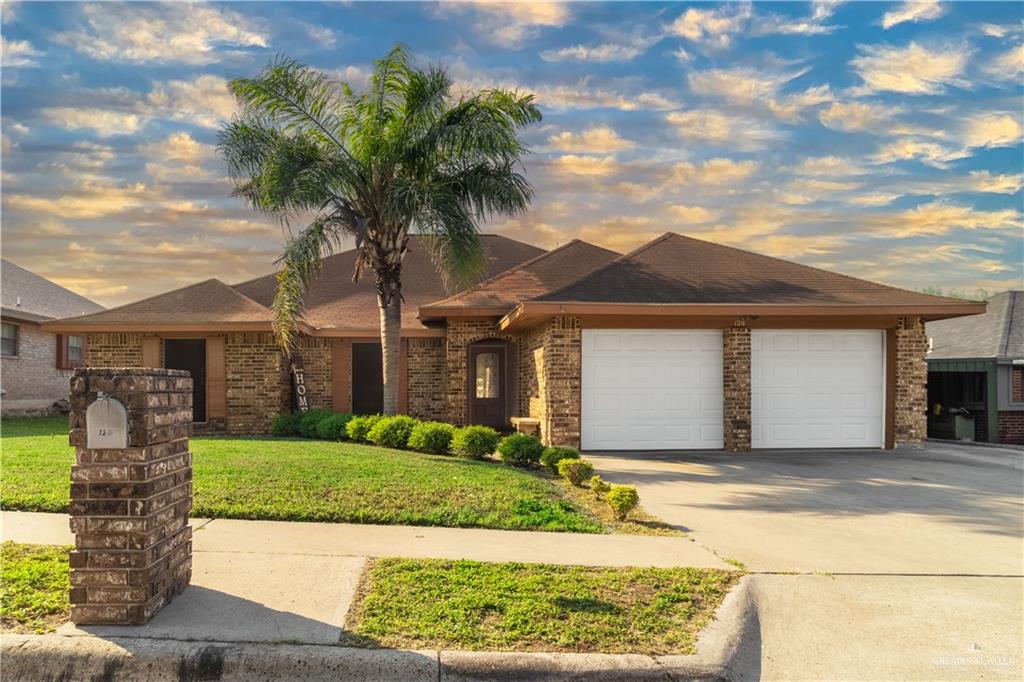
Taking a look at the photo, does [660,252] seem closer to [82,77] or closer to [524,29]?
[524,29]

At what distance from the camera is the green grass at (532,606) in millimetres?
4184

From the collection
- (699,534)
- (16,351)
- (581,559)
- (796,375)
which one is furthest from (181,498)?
(16,351)

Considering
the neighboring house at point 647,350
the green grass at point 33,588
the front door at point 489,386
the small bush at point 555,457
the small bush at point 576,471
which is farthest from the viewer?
the front door at point 489,386

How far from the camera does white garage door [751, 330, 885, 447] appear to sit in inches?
560

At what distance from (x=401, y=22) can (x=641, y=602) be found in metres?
12.3

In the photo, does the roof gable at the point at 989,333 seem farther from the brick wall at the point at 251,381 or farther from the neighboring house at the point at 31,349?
the neighboring house at the point at 31,349

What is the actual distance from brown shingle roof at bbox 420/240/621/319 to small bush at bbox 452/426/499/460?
5327mm

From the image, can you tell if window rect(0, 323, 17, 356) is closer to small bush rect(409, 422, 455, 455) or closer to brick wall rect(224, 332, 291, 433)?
brick wall rect(224, 332, 291, 433)

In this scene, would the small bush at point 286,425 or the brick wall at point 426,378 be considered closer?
the small bush at point 286,425

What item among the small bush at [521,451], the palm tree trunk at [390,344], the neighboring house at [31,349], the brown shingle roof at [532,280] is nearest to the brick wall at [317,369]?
the brown shingle roof at [532,280]

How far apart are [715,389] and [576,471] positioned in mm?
5676

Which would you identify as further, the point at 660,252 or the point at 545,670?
the point at 660,252

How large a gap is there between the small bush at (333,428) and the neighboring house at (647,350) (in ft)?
9.78

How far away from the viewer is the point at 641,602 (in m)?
4.83
